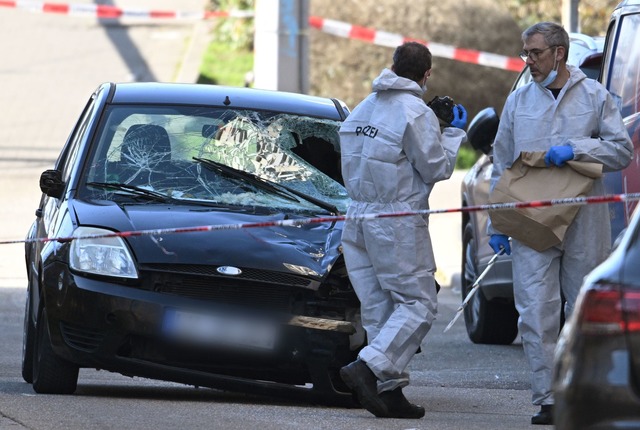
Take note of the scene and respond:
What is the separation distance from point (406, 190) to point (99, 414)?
1.64m

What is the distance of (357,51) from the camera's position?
21.3 meters

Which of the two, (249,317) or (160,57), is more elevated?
(249,317)

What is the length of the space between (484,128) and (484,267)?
1.49 meters

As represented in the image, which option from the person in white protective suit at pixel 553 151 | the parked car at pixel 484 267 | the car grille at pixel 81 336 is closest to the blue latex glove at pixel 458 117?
the person in white protective suit at pixel 553 151

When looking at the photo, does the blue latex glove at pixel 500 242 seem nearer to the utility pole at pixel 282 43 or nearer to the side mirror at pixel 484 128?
the side mirror at pixel 484 128

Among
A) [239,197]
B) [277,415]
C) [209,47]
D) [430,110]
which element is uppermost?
[430,110]

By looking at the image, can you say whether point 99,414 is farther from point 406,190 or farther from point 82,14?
point 82,14

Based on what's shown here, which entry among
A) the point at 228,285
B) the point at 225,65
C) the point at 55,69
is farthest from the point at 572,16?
the point at 55,69

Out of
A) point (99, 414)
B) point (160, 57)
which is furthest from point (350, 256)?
point (160, 57)

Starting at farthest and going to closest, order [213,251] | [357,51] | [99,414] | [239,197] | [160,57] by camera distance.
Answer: [160,57] → [357,51] → [239,197] → [213,251] → [99,414]

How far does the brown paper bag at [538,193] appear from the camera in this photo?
6.99 metres

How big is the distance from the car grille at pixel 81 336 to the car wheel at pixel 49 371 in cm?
15

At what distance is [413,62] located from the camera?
23.8 feet

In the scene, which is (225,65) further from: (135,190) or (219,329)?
(219,329)
